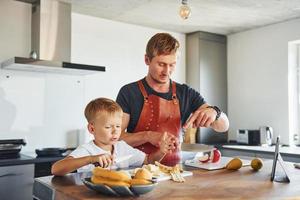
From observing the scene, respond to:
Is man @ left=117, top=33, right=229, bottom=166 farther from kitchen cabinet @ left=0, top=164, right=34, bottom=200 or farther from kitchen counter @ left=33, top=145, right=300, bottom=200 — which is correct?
kitchen cabinet @ left=0, top=164, right=34, bottom=200

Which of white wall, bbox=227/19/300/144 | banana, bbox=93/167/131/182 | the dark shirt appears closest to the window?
white wall, bbox=227/19/300/144

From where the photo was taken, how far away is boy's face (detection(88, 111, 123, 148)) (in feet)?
4.02

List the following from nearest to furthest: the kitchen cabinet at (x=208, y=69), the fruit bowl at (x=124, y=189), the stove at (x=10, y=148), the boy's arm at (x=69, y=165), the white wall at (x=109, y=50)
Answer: the fruit bowl at (x=124, y=189) → the boy's arm at (x=69, y=165) → the stove at (x=10, y=148) → the white wall at (x=109, y=50) → the kitchen cabinet at (x=208, y=69)

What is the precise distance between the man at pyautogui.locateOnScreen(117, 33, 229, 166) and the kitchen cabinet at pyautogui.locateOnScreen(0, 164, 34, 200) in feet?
4.18

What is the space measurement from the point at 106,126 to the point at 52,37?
6.37 feet

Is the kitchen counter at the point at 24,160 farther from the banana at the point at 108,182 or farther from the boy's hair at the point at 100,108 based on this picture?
the banana at the point at 108,182

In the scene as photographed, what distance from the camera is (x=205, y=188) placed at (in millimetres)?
924

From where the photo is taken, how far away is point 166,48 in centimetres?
138

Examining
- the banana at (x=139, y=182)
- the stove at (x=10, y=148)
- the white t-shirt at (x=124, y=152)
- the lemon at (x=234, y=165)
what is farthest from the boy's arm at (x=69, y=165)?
the stove at (x=10, y=148)

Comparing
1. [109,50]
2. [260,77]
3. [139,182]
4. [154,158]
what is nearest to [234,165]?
[154,158]

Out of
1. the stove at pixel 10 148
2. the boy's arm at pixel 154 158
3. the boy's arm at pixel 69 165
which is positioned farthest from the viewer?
the stove at pixel 10 148

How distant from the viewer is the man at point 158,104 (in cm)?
140

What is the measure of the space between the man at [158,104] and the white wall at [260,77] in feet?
7.66

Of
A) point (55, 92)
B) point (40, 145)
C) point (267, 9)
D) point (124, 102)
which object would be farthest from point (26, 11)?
point (267, 9)
